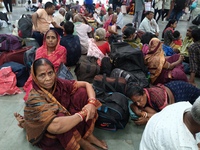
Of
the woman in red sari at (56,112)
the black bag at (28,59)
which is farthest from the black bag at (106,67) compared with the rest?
the black bag at (28,59)

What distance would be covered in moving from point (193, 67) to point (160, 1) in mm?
5478

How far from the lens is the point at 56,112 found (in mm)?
1394

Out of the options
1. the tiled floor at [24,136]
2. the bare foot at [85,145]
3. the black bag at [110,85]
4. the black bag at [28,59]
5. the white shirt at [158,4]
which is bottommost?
the tiled floor at [24,136]

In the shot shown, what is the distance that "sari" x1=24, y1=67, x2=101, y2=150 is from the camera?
1319 millimetres

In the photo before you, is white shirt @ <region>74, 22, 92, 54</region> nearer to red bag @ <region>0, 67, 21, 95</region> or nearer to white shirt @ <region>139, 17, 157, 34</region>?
white shirt @ <region>139, 17, 157, 34</region>

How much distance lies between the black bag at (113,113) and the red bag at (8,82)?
138 centimetres

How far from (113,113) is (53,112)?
28.2 inches

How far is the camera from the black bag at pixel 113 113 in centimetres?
185

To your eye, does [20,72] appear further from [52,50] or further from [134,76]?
[134,76]

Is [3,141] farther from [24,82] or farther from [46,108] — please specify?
[24,82]

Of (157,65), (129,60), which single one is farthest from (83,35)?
(157,65)

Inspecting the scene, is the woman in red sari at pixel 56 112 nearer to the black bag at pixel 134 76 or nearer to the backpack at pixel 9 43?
the black bag at pixel 134 76

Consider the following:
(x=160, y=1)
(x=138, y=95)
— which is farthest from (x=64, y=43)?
(x=160, y=1)

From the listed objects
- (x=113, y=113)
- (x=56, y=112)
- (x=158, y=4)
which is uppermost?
(x=158, y=4)
